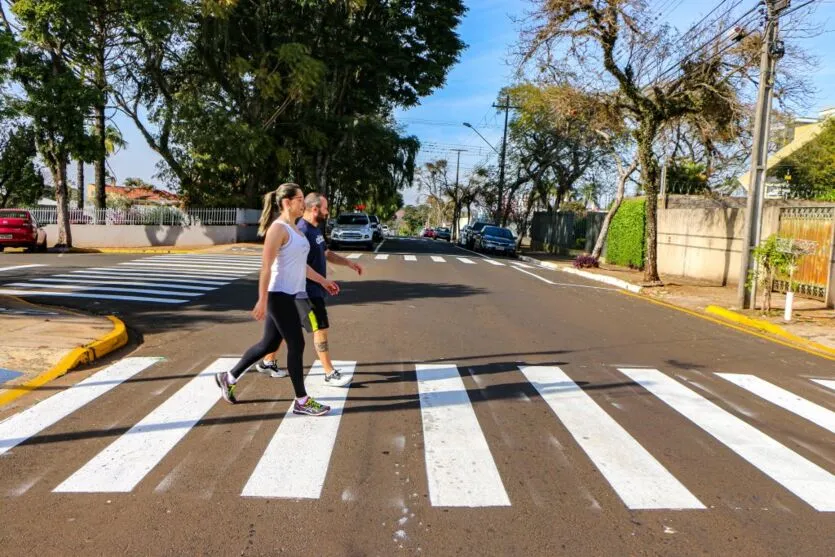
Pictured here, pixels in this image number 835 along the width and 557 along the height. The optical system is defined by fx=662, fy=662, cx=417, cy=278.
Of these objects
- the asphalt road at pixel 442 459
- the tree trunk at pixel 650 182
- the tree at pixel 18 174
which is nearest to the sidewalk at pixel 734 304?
the tree trunk at pixel 650 182

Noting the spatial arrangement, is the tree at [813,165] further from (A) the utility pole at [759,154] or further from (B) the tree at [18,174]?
(B) the tree at [18,174]

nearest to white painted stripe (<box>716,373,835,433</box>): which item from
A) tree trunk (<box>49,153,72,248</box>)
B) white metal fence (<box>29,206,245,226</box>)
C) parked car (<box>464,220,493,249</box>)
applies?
tree trunk (<box>49,153,72,248</box>)

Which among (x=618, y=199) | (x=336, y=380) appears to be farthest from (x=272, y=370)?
(x=618, y=199)

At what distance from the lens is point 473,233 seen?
40.1m

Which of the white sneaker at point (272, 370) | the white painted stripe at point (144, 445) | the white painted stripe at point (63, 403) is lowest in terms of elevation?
the white painted stripe at point (63, 403)

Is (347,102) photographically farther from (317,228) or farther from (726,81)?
(317,228)

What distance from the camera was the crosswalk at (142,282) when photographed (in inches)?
488

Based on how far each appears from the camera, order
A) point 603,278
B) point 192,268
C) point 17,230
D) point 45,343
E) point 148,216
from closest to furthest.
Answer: point 45,343
point 192,268
point 603,278
point 17,230
point 148,216

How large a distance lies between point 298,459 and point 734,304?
12.3 m

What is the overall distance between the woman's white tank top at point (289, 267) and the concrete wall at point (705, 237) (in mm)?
13789

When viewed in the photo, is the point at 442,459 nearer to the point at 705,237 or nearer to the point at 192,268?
the point at 192,268

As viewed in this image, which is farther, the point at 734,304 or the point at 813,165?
the point at 813,165

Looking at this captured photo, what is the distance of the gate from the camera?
13388 mm

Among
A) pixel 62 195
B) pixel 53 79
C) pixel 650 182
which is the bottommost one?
pixel 62 195
